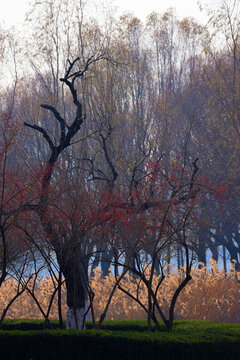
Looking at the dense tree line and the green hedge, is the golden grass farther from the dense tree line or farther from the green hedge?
the green hedge

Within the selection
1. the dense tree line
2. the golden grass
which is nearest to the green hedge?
the dense tree line

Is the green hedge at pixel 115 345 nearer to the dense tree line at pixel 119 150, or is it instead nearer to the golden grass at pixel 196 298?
the dense tree line at pixel 119 150

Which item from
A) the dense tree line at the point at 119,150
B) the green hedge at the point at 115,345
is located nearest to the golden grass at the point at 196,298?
the dense tree line at the point at 119,150

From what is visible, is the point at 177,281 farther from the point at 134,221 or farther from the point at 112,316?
the point at 134,221

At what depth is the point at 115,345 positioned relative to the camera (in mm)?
5840

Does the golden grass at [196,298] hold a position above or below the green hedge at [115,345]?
above

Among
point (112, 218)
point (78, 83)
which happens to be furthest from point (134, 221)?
point (78, 83)

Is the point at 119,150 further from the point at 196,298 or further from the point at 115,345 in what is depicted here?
the point at 115,345

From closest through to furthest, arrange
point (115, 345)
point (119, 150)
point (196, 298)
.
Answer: point (115, 345) < point (196, 298) < point (119, 150)

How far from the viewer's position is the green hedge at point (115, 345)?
564 centimetres

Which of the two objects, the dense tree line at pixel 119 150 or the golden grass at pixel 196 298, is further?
the golden grass at pixel 196 298

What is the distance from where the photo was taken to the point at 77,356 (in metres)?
5.89

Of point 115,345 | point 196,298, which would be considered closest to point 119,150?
point 196,298

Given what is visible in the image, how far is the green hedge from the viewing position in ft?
18.5
